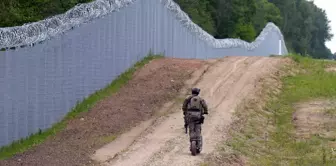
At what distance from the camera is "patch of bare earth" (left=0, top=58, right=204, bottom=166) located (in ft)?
45.0

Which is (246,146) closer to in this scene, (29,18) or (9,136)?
(9,136)

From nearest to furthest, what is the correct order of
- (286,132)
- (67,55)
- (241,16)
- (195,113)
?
(195,113)
(286,132)
(67,55)
(241,16)

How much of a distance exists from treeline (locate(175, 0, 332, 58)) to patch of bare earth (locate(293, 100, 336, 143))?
28441mm

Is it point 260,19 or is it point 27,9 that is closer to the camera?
point 27,9

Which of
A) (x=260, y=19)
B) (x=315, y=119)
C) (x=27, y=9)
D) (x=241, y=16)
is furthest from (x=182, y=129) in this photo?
(x=260, y=19)

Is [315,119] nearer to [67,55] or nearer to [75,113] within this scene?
[75,113]

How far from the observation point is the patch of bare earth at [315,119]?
55.4 ft

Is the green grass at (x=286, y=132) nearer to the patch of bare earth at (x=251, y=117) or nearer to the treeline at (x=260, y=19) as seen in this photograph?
the patch of bare earth at (x=251, y=117)

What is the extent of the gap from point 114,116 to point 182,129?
2.34 meters

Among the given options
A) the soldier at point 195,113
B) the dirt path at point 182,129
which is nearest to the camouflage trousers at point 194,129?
the soldier at point 195,113

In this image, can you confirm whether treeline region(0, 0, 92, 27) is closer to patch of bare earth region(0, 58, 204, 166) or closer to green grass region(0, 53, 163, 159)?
green grass region(0, 53, 163, 159)

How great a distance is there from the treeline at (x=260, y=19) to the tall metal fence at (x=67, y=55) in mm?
24245

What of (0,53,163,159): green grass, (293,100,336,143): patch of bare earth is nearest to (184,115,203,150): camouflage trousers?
(0,53,163,159): green grass

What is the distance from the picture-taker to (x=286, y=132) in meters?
17.0
